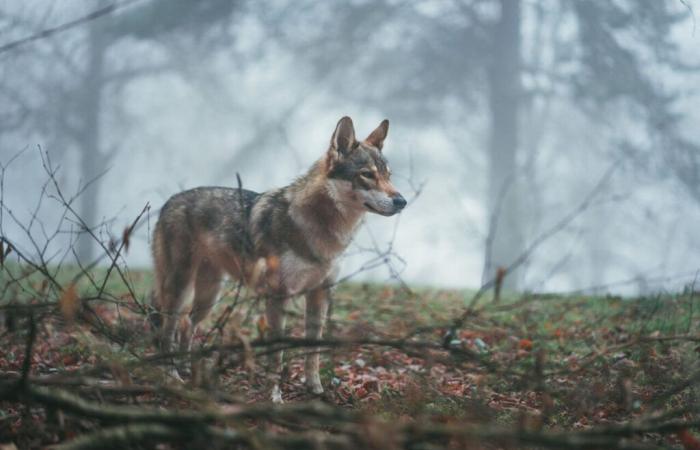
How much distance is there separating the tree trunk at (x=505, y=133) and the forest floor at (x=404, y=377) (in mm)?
11643

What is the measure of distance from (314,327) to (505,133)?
16.4 metres

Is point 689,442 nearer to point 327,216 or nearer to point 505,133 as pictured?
point 327,216

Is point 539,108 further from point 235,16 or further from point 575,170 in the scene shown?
point 235,16

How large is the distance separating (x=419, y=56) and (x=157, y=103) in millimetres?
9595

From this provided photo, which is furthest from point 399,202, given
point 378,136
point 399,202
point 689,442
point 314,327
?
point 689,442

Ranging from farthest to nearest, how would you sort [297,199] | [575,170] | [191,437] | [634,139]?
[575,170], [634,139], [297,199], [191,437]

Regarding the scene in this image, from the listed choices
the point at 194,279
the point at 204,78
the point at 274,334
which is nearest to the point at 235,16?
the point at 204,78

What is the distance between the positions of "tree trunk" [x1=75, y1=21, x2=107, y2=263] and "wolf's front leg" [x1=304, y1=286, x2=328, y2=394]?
1699cm

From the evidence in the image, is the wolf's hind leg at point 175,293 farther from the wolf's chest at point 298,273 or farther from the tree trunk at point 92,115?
the tree trunk at point 92,115

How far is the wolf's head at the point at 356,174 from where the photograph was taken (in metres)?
4.90

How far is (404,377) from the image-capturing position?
4824 mm

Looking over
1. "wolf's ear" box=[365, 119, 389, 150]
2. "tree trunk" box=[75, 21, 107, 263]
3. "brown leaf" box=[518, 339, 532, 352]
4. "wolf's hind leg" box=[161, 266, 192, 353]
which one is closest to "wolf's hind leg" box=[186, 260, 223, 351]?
"wolf's hind leg" box=[161, 266, 192, 353]

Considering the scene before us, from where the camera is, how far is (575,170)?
760 inches

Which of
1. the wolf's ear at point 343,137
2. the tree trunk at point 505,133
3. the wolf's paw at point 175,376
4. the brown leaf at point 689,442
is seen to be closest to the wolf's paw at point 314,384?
the wolf's paw at point 175,376
